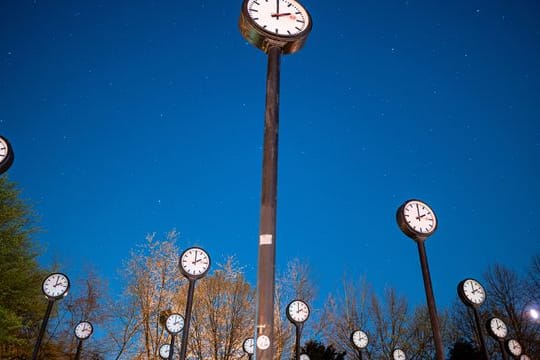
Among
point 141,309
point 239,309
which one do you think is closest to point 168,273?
point 141,309

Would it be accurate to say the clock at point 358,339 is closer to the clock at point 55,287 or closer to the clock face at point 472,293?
the clock face at point 472,293

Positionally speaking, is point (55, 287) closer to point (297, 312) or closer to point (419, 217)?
point (297, 312)

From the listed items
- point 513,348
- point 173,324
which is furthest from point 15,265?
point 513,348

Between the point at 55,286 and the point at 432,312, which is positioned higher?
the point at 55,286

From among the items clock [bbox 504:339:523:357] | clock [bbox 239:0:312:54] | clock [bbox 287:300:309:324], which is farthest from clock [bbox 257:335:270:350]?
clock [bbox 504:339:523:357]

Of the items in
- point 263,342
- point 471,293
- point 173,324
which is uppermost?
point 471,293

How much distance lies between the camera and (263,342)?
296cm

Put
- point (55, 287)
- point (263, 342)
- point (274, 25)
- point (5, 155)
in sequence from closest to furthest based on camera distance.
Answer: point (263, 342), point (274, 25), point (5, 155), point (55, 287)

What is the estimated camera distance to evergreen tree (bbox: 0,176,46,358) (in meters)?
15.4

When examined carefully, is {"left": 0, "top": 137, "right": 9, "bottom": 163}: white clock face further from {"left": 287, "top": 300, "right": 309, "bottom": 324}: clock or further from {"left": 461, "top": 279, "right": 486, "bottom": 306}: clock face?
{"left": 461, "top": 279, "right": 486, "bottom": 306}: clock face

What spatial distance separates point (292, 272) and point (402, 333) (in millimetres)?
9517

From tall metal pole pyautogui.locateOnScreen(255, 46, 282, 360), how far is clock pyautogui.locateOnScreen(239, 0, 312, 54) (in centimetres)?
31

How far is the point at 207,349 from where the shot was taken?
19984 millimetres

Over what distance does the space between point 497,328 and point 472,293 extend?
336 cm
